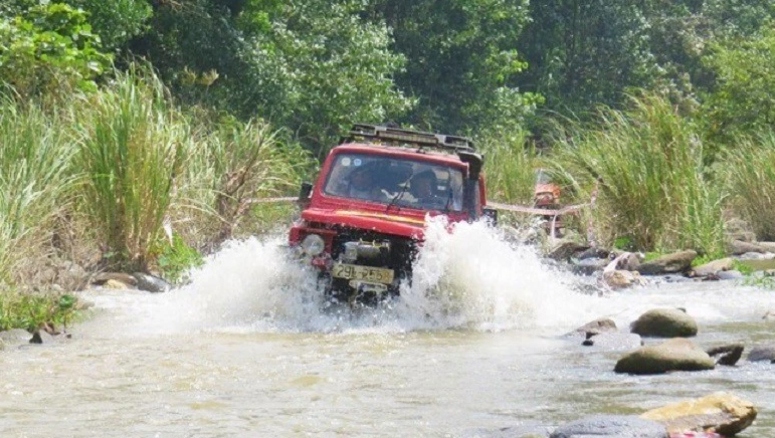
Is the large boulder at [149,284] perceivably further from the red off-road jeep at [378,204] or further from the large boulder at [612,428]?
the large boulder at [612,428]

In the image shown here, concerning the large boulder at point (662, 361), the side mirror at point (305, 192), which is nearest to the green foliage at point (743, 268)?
the side mirror at point (305, 192)

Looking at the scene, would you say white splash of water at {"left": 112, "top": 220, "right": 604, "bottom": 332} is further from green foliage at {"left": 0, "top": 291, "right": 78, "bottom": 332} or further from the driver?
green foliage at {"left": 0, "top": 291, "right": 78, "bottom": 332}

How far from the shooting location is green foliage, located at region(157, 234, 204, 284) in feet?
53.5

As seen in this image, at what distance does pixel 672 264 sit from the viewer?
61.0 feet

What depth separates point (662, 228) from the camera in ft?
66.2

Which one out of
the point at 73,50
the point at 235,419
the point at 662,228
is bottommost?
the point at 235,419

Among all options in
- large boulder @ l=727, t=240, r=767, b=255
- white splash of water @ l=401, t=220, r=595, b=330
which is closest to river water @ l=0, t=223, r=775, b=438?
white splash of water @ l=401, t=220, r=595, b=330

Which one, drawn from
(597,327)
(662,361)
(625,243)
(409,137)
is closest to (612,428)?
(662,361)

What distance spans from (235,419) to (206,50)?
18.2m

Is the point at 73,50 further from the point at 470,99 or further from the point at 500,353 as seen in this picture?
the point at 470,99

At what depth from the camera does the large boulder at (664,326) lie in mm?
12711

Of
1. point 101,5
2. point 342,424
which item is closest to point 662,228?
point 101,5

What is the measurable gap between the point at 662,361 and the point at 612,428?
9.42 ft

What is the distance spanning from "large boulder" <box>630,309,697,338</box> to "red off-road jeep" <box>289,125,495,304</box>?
196 cm
